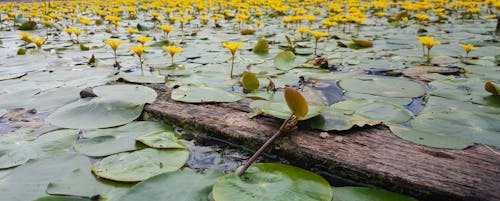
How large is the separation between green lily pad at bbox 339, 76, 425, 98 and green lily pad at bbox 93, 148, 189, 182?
111 cm

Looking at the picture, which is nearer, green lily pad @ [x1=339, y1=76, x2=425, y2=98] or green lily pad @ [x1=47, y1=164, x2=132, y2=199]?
green lily pad @ [x1=47, y1=164, x2=132, y2=199]

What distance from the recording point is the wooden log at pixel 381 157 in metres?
0.93

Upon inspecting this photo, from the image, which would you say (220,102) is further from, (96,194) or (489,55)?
(489,55)

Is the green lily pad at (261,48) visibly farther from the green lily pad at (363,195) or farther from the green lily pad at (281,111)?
the green lily pad at (363,195)

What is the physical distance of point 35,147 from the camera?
48.7 inches

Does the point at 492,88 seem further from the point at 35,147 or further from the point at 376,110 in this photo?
the point at 35,147

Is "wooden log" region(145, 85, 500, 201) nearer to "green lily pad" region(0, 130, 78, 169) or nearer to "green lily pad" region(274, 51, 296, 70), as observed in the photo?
"green lily pad" region(0, 130, 78, 169)

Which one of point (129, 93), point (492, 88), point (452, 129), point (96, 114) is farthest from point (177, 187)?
point (492, 88)

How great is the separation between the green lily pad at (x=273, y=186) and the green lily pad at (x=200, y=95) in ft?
2.21

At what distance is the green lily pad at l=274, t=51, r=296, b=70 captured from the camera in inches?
97.6

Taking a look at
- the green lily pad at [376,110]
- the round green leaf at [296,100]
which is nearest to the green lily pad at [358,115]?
the green lily pad at [376,110]

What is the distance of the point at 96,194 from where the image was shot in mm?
958

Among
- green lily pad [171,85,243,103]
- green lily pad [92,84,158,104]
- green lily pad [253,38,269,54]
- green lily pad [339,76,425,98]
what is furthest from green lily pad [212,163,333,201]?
green lily pad [253,38,269,54]

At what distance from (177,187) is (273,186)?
Answer: 272 mm
